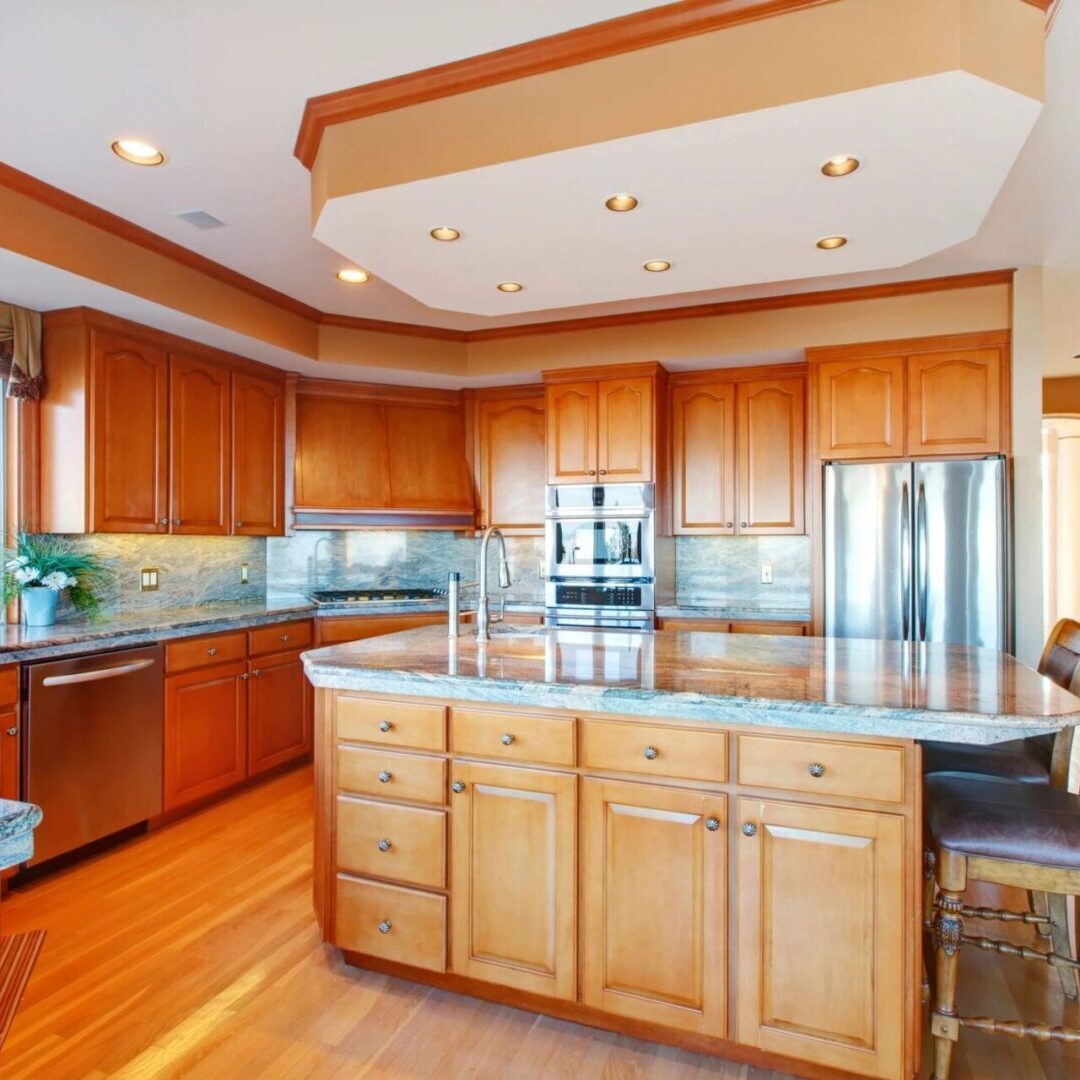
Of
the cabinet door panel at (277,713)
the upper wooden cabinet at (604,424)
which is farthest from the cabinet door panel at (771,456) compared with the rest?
the cabinet door panel at (277,713)

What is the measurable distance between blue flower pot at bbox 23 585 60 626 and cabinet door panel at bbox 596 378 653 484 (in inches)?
113

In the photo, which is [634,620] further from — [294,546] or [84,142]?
[84,142]

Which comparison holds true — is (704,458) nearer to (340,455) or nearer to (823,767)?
(340,455)

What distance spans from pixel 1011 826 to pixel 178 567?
400 cm

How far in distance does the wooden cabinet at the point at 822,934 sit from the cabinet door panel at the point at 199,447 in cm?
322

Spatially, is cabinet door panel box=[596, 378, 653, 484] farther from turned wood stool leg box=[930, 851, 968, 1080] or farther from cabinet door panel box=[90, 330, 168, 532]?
turned wood stool leg box=[930, 851, 968, 1080]

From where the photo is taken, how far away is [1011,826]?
5.41 ft

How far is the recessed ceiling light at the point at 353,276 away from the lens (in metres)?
3.58

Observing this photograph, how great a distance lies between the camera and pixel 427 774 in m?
2.07

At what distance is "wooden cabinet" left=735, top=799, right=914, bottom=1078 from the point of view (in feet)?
5.38

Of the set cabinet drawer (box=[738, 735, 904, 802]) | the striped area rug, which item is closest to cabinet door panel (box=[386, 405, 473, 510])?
cabinet drawer (box=[738, 735, 904, 802])

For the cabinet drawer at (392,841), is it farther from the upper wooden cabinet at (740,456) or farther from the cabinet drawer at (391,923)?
the upper wooden cabinet at (740,456)

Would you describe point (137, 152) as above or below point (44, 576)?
above

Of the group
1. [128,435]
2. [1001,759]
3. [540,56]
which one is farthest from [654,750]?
[128,435]
